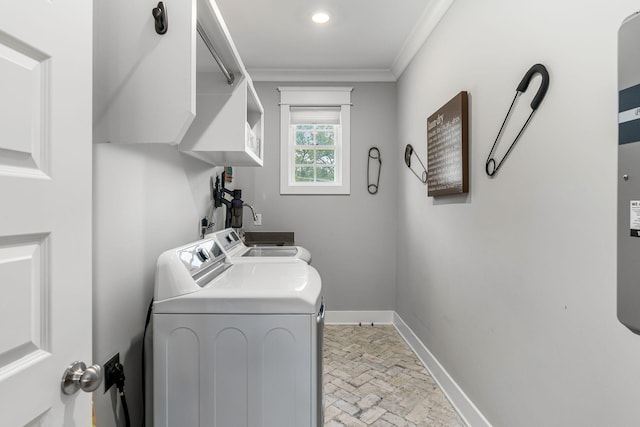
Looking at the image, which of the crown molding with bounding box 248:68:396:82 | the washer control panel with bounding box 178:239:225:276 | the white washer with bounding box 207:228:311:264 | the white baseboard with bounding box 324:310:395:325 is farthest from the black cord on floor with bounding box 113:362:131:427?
the crown molding with bounding box 248:68:396:82

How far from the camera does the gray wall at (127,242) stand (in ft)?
3.67

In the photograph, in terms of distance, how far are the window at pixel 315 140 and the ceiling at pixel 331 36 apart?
18 centimetres

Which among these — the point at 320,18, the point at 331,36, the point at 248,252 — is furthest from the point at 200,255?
the point at 331,36

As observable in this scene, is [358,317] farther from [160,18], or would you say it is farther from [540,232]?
[160,18]

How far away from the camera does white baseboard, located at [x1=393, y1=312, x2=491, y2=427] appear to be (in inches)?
66.9

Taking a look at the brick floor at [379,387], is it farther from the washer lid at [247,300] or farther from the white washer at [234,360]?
the washer lid at [247,300]

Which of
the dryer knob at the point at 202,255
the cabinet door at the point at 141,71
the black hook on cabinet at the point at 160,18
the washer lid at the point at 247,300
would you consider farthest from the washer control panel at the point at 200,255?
the black hook on cabinet at the point at 160,18

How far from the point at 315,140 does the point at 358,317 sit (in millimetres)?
1926

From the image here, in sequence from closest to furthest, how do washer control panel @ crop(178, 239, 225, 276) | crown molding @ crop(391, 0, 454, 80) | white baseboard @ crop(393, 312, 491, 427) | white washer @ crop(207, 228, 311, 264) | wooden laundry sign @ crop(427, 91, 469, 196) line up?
washer control panel @ crop(178, 239, 225, 276) → white baseboard @ crop(393, 312, 491, 427) → wooden laundry sign @ crop(427, 91, 469, 196) → white washer @ crop(207, 228, 311, 264) → crown molding @ crop(391, 0, 454, 80)

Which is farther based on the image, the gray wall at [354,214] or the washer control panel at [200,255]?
the gray wall at [354,214]

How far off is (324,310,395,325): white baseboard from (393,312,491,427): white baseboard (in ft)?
1.14

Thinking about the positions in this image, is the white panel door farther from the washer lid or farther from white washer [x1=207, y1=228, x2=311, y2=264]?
white washer [x1=207, y1=228, x2=311, y2=264]

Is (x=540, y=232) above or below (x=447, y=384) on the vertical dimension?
above

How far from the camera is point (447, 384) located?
2.05 m
